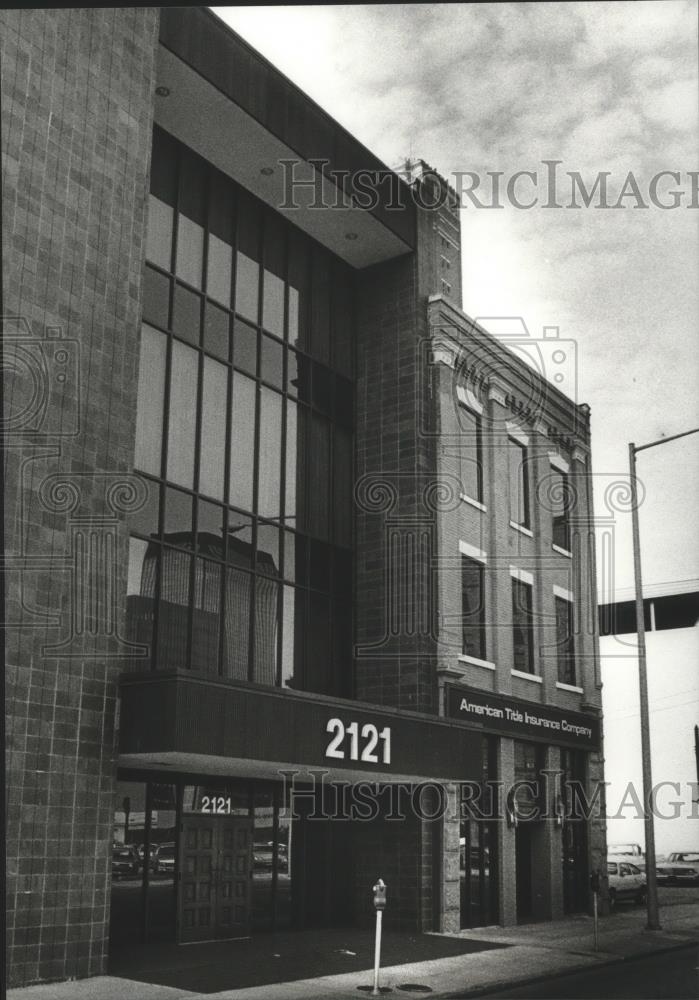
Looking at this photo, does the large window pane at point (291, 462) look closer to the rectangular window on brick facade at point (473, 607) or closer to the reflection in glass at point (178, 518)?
the reflection in glass at point (178, 518)

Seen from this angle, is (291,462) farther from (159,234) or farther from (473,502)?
(159,234)

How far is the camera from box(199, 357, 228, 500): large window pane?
63.3 ft

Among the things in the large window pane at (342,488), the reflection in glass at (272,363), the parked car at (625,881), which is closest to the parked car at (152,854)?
the large window pane at (342,488)

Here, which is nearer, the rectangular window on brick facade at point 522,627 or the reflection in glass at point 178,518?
the reflection in glass at point 178,518

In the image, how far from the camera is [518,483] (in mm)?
27047

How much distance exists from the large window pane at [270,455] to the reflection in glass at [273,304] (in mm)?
1465

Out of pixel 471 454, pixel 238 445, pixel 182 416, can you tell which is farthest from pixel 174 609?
pixel 471 454

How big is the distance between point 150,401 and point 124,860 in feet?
25.2

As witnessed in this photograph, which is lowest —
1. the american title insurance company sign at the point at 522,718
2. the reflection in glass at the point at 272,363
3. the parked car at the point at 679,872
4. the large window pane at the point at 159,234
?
the parked car at the point at 679,872

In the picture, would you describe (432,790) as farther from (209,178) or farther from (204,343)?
(209,178)

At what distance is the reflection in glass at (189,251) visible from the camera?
1953 cm

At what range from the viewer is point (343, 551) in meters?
23.0

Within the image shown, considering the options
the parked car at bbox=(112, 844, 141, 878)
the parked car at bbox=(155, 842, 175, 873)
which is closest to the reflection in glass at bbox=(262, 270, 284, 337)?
the parked car at bbox=(155, 842, 175, 873)

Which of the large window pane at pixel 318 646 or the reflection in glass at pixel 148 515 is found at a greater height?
the reflection in glass at pixel 148 515
